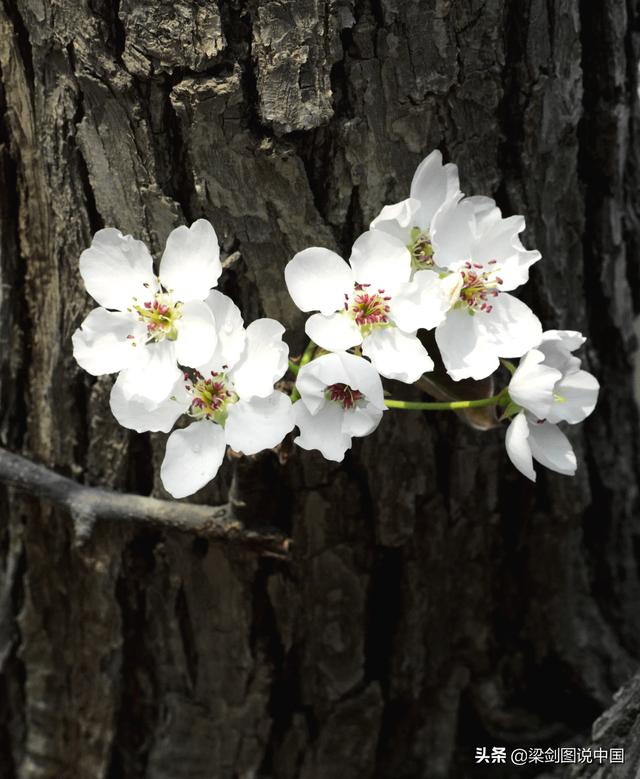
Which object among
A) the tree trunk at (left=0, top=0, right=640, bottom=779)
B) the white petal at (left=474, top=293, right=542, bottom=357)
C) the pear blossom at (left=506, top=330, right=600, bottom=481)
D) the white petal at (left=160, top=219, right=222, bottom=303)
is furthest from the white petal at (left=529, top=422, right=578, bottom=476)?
the white petal at (left=160, top=219, right=222, bottom=303)

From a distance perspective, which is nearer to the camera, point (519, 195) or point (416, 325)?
point (416, 325)

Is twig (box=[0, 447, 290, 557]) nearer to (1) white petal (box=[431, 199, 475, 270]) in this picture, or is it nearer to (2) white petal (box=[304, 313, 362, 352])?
(2) white petal (box=[304, 313, 362, 352])

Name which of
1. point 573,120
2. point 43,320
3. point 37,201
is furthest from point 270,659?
point 573,120

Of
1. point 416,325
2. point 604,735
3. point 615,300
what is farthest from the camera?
point 615,300

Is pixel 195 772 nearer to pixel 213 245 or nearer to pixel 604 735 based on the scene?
pixel 604 735

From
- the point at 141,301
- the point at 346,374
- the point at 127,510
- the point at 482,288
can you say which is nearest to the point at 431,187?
the point at 482,288
